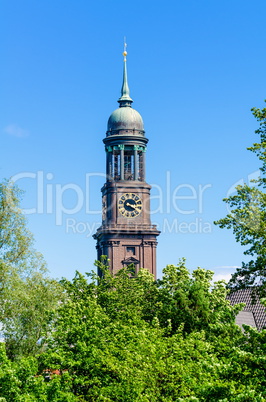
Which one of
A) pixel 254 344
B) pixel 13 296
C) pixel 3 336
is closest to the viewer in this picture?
pixel 254 344

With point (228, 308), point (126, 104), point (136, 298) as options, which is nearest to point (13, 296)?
point (136, 298)

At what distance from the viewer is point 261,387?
27.2 meters

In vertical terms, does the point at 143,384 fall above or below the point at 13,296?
below

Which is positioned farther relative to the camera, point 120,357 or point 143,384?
point 120,357

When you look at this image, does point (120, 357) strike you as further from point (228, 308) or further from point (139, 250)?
point (139, 250)

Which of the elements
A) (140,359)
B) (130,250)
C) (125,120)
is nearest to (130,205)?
(130,250)

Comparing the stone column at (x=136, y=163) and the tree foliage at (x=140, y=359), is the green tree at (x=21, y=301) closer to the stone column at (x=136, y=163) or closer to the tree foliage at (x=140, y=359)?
the tree foliage at (x=140, y=359)

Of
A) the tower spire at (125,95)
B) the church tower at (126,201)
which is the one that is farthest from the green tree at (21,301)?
the tower spire at (125,95)

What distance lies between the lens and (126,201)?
116 metres

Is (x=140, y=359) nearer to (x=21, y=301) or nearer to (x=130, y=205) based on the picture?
(x=21, y=301)

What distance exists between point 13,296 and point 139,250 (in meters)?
62.2

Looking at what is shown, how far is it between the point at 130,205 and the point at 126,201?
75 centimetres

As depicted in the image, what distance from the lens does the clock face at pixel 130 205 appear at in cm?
11544

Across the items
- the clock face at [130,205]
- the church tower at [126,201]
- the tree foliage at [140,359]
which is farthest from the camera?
the clock face at [130,205]
